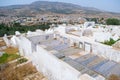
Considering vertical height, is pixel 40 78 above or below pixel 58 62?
below

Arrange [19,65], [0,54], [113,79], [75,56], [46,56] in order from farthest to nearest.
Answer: [0,54], [75,56], [19,65], [46,56], [113,79]

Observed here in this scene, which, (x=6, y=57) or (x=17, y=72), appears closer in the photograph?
(x=17, y=72)

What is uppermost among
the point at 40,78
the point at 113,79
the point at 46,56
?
the point at 46,56

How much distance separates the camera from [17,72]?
10.2 m

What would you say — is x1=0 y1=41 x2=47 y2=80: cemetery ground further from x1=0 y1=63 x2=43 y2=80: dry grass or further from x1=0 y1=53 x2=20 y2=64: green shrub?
x1=0 y1=53 x2=20 y2=64: green shrub

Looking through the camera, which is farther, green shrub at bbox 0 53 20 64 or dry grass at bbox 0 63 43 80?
green shrub at bbox 0 53 20 64

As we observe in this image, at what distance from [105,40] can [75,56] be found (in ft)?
16.3

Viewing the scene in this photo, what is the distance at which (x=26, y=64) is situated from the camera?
11.3m

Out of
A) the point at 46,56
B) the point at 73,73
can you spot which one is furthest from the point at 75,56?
the point at 73,73

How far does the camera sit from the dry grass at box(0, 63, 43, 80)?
9711mm

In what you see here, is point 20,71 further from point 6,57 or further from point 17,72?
point 6,57

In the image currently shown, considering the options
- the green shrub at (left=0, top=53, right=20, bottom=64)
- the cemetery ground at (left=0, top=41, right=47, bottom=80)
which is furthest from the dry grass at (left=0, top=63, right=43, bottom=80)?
the green shrub at (left=0, top=53, right=20, bottom=64)

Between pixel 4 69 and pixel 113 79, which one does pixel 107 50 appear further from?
pixel 4 69

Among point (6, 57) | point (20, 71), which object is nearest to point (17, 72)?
point (20, 71)
